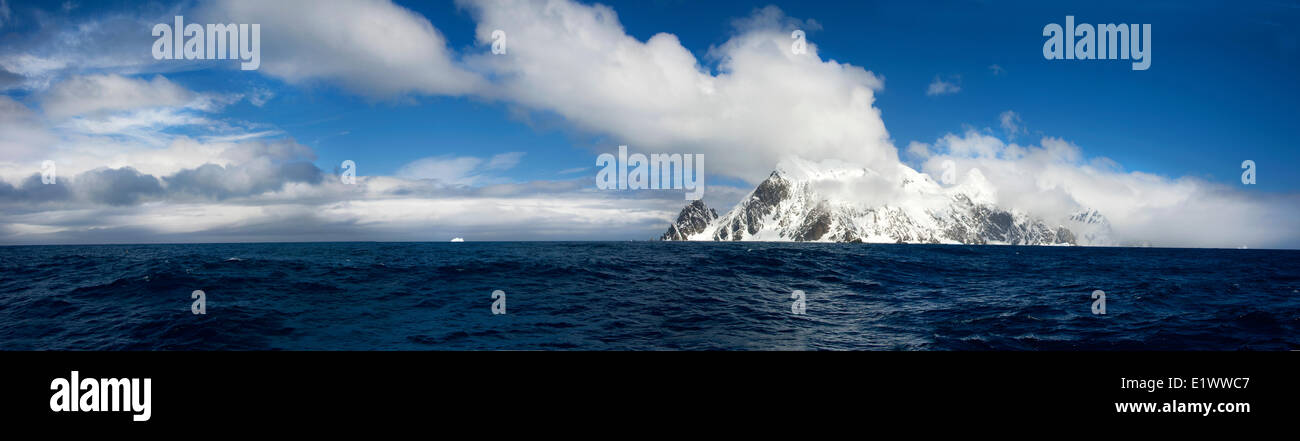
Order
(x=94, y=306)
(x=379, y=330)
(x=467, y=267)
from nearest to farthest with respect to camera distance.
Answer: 1. (x=379, y=330)
2. (x=94, y=306)
3. (x=467, y=267)

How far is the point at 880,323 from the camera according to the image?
21203 millimetres

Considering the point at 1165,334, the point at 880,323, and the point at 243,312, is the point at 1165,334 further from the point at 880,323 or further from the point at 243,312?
the point at 243,312

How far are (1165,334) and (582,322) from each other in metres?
22.5

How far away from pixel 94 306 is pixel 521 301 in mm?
19098

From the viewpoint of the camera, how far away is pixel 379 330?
19.1 metres
